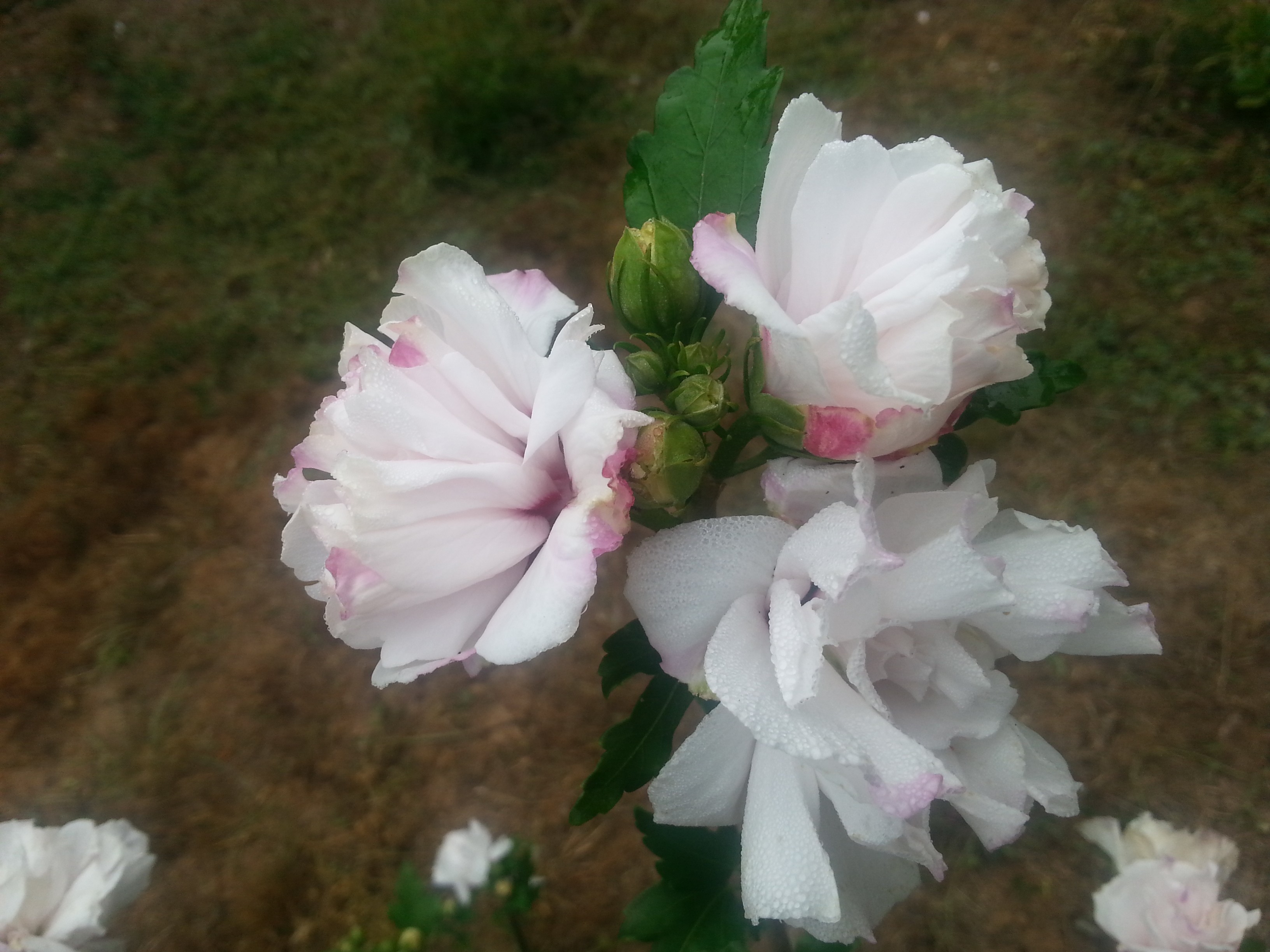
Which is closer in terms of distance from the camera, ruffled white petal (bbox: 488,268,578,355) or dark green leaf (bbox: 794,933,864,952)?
ruffled white petal (bbox: 488,268,578,355)

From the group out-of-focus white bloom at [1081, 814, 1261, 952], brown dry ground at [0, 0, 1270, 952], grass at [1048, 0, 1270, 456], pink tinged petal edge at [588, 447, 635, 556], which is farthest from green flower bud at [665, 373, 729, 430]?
grass at [1048, 0, 1270, 456]

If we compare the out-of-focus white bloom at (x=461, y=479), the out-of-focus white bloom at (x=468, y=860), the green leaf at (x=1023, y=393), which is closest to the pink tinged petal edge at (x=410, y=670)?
the out-of-focus white bloom at (x=461, y=479)

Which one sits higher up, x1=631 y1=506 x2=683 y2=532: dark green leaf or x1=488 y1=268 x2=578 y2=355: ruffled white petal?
x1=488 y1=268 x2=578 y2=355: ruffled white petal

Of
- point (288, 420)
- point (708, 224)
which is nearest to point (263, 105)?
point (288, 420)

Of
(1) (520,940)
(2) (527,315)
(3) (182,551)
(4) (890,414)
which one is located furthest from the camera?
(3) (182,551)

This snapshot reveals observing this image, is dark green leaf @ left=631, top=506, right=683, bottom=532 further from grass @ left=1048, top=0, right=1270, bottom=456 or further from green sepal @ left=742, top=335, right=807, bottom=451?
grass @ left=1048, top=0, right=1270, bottom=456

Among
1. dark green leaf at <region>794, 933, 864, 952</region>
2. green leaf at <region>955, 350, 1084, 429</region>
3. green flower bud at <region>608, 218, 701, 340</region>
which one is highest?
green flower bud at <region>608, 218, 701, 340</region>

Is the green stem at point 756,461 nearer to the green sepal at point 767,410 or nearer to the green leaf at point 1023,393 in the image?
the green sepal at point 767,410

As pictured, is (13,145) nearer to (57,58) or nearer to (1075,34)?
(57,58)
